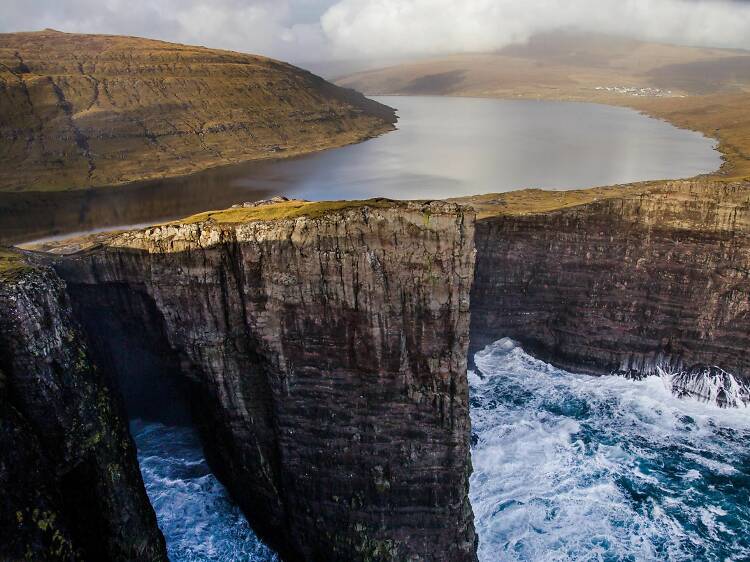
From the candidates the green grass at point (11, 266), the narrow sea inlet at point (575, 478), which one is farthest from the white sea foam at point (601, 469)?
the green grass at point (11, 266)

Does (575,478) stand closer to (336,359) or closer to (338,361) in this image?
(338,361)

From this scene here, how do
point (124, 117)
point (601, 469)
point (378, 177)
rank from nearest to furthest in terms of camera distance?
point (601, 469)
point (378, 177)
point (124, 117)

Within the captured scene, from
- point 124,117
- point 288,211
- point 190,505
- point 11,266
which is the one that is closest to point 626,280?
point 288,211

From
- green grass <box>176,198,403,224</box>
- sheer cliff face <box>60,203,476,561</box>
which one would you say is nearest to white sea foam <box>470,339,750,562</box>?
sheer cliff face <box>60,203,476,561</box>

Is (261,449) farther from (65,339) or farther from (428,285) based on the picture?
(428,285)

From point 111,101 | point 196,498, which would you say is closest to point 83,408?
point 196,498

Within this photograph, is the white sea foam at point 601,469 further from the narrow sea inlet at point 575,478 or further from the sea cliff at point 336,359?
the sea cliff at point 336,359
